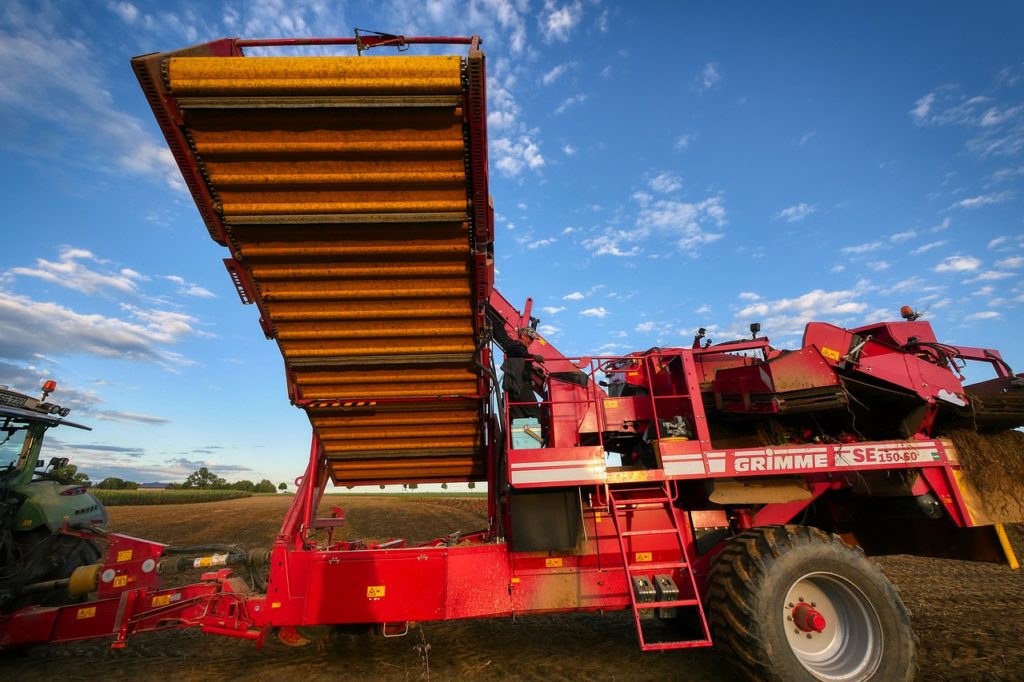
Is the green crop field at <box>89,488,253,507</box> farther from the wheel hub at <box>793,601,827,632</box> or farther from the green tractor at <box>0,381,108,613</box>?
the wheel hub at <box>793,601,827,632</box>

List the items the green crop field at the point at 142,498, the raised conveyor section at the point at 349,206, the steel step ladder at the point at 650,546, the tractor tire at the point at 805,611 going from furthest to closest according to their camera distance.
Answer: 1. the green crop field at the point at 142,498
2. the steel step ladder at the point at 650,546
3. the tractor tire at the point at 805,611
4. the raised conveyor section at the point at 349,206

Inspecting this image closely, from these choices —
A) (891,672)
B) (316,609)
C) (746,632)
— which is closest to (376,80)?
(316,609)

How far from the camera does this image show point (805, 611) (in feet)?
15.2

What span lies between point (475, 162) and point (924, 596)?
33.3 feet

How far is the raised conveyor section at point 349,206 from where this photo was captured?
12.5ft

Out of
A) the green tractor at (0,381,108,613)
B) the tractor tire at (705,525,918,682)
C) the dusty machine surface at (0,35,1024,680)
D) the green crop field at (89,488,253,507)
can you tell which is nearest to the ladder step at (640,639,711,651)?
the dusty machine surface at (0,35,1024,680)

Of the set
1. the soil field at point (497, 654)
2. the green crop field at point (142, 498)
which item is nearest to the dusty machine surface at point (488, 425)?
the soil field at point (497, 654)

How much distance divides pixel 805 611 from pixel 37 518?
8.85 m

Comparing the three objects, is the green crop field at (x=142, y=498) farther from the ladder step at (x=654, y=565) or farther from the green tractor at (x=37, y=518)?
the ladder step at (x=654, y=565)

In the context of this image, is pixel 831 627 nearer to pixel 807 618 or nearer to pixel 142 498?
pixel 807 618

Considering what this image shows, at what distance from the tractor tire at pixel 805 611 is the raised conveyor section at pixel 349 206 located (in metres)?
3.13

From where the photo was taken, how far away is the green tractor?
576 centimetres

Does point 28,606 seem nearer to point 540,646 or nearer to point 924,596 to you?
point 540,646

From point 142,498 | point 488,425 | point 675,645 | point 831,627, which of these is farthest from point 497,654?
point 142,498
